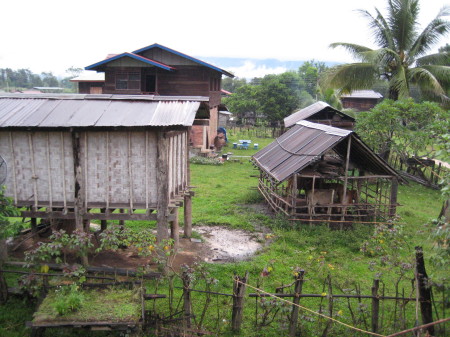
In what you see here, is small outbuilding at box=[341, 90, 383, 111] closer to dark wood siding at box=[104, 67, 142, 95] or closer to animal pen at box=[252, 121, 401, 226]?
dark wood siding at box=[104, 67, 142, 95]

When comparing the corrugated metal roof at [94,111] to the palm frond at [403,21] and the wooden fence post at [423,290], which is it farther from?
the palm frond at [403,21]

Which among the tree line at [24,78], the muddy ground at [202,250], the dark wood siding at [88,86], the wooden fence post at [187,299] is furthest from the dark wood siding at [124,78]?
the tree line at [24,78]

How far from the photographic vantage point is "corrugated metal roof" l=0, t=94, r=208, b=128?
8.15 m

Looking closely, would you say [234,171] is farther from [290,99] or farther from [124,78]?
[290,99]

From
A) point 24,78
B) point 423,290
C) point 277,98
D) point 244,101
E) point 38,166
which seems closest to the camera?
point 423,290

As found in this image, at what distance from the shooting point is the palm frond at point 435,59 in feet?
66.1

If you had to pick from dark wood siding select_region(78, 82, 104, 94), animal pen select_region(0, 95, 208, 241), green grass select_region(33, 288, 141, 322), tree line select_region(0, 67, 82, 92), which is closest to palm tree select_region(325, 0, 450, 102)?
animal pen select_region(0, 95, 208, 241)

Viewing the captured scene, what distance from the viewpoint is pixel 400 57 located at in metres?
20.7

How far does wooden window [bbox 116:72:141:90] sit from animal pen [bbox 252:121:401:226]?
40.4 ft

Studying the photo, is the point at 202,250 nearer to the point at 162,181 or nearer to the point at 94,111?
the point at 162,181

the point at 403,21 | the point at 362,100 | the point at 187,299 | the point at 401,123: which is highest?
the point at 403,21

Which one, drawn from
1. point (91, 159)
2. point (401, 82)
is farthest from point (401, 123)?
point (91, 159)

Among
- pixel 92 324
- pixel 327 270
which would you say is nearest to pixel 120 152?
pixel 92 324

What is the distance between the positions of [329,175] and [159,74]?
15499 mm
